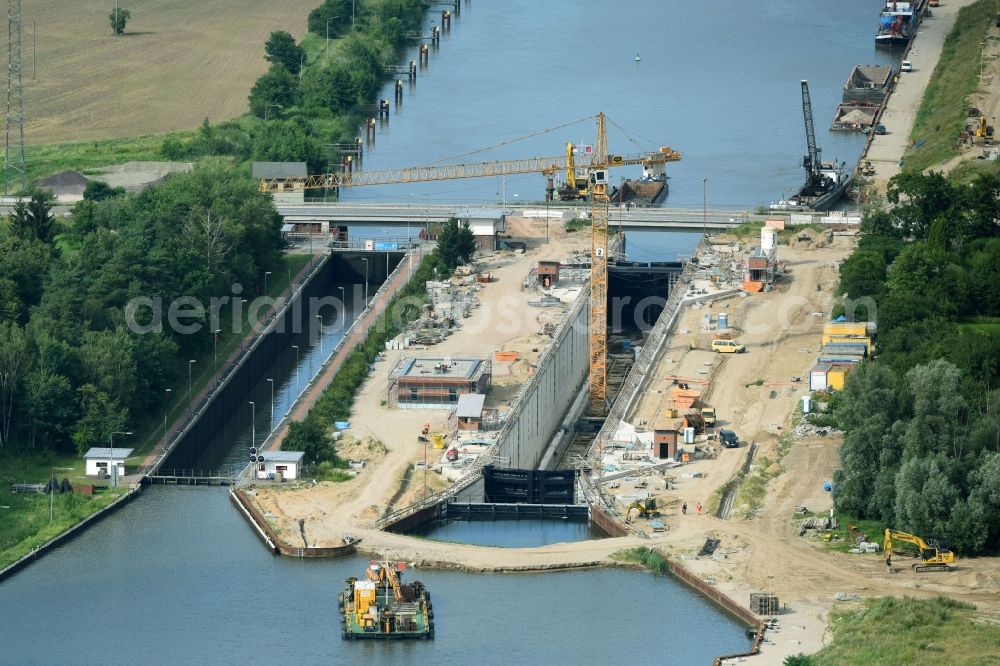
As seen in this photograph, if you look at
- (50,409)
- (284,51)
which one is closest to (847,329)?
(50,409)

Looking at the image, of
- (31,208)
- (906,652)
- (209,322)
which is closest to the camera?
(906,652)

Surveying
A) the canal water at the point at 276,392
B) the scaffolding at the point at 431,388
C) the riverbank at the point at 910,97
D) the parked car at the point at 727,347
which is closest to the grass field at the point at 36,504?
the canal water at the point at 276,392

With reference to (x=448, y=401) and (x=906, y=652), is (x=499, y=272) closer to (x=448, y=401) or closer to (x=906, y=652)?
(x=448, y=401)

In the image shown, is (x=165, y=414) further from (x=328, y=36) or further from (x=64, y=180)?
(x=328, y=36)

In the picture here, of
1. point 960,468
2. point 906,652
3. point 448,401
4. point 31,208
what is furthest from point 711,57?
point 906,652

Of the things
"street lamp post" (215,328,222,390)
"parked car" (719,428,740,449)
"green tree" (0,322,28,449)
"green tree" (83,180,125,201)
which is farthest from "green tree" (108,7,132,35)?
"parked car" (719,428,740,449)

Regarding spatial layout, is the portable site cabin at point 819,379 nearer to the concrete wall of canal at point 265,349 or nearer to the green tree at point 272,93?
the concrete wall of canal at point 265,349
